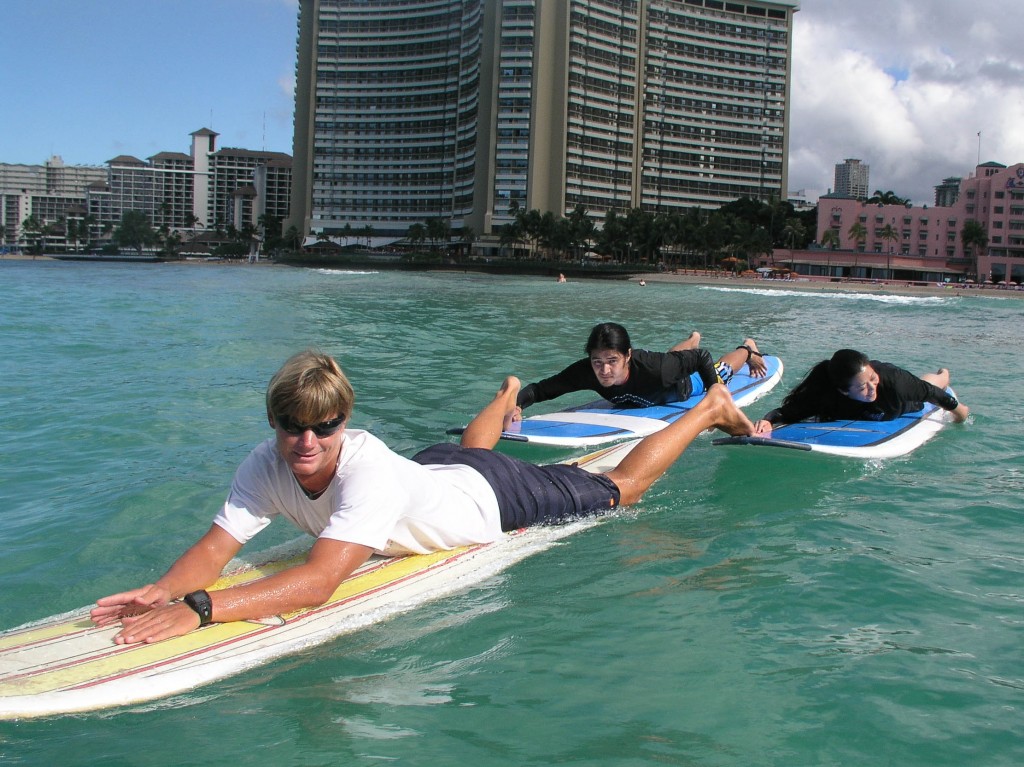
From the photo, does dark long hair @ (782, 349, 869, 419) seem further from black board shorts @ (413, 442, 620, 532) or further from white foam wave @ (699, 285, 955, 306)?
white foam wave @ (699, 285, 955, 306)

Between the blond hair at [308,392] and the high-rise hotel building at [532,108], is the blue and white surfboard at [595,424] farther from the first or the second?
the high-rise hotel building at [532,108]

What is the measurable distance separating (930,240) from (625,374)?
131542mm

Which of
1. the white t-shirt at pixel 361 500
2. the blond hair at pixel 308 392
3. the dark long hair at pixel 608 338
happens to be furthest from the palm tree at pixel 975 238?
the blond hair at pixel 308 392

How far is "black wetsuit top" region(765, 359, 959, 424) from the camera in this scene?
28.9 ft

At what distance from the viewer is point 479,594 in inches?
187

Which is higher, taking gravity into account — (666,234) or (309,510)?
(666,234)

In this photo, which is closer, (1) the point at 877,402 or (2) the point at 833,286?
(1) the point at 877,402

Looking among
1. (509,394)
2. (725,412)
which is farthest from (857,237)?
(509,394)

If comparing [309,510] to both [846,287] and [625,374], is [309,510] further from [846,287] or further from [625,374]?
[846,287]

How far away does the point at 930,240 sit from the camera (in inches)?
4924

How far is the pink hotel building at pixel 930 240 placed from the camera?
116 m

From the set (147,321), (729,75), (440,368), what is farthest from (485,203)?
(440,368)

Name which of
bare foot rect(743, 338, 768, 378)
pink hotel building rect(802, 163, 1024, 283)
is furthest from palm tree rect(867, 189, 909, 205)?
bare foot rect(743, 338, 768, 378)

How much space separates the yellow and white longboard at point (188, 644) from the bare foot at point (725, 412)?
98.1 inches
